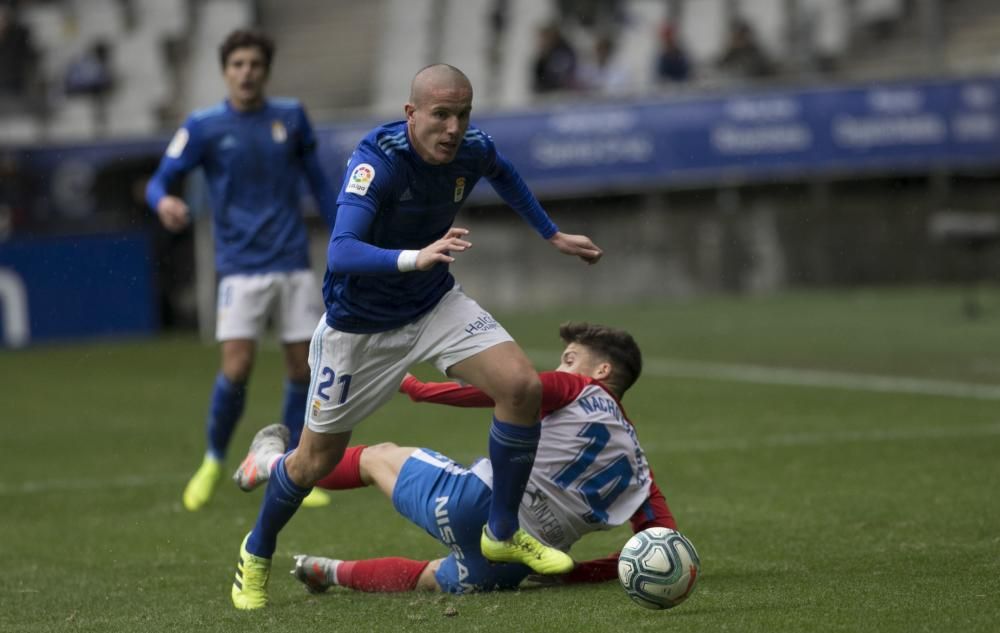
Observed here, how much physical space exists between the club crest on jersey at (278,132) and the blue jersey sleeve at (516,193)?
2.73m

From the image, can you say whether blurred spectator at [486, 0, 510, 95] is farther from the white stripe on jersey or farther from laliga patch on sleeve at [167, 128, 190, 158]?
the white stripe on jersey

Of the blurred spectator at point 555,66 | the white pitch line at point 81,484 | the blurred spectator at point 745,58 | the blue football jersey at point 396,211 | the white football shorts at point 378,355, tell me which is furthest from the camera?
the blurred spectator at point 555,66

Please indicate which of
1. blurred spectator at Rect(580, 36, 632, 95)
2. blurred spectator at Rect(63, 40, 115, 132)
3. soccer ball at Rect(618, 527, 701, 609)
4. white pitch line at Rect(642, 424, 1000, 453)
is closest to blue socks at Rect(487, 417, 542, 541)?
soccer ball at Rect(618, 527, 701, 609)

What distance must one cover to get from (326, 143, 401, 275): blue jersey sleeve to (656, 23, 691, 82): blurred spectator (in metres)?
17.0

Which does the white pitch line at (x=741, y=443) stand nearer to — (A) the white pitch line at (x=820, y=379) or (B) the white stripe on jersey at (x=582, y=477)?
(A) the white pitch line at (x=820, y=379)

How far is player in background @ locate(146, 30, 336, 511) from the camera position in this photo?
8.81m

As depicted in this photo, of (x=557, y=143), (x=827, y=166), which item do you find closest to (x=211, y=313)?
(x=557, y=143)

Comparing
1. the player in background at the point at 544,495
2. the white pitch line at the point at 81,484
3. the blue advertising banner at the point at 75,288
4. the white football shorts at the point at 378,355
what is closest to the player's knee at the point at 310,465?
the white football shorts at the point at 378,355

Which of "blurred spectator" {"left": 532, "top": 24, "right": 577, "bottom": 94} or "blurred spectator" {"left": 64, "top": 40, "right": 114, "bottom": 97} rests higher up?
"blurred spectator" {"left": 532, "top": 24, "right": 577, "bottom": 94}

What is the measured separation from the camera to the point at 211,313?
65.1ft

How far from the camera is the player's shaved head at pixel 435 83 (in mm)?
5562

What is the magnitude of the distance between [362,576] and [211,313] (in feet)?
46.4

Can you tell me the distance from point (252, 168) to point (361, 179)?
350 cm

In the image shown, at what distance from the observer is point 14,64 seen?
24.6m
